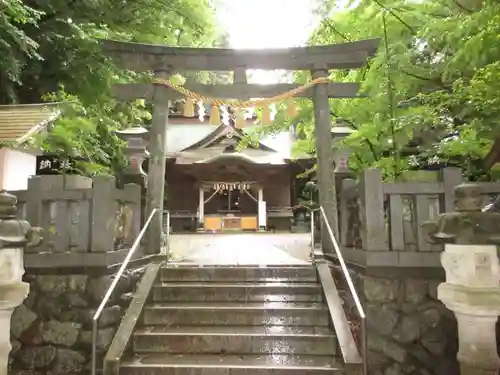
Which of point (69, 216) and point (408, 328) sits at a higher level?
point (69, 216)

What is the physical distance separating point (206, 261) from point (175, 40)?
29.3ft

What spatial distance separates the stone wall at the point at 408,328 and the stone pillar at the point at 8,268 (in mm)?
4656

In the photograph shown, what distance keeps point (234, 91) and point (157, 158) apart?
2.51 meters

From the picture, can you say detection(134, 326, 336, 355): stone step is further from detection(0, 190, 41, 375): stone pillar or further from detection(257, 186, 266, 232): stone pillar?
detection(257, 186, 266, 232): stone pillar

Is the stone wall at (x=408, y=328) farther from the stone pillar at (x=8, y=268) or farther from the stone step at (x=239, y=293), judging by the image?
the stone pillar at (x=8, y=268)

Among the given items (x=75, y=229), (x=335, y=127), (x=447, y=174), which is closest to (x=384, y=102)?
(x=335, y=127)

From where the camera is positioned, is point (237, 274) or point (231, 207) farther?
point (231, 207)

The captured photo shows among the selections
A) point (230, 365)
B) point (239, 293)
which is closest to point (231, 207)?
point (239, 293)

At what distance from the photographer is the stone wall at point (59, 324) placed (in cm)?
592

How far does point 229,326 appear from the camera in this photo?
6047 mm

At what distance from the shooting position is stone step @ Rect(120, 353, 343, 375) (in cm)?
506

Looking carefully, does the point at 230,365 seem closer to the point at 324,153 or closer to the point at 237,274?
the point at 237,274

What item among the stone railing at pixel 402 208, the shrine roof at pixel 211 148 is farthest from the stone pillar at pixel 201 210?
the stone railing at pixel 402 208

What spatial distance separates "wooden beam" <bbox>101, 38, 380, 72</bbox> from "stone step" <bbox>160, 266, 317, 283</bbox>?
494cm
